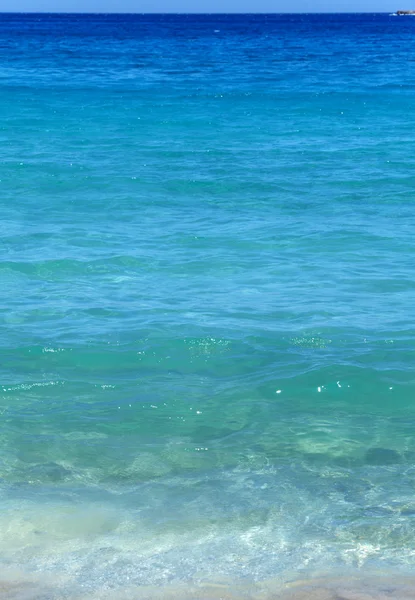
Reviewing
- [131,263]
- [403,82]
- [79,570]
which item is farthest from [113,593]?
[403,82]

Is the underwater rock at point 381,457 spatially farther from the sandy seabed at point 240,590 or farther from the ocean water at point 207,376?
the sandy seabed at point 240,590

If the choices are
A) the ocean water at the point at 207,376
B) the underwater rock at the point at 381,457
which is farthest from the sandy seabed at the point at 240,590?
the underwater rock at the point at 381,457

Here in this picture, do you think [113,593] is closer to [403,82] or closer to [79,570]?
[79,570]

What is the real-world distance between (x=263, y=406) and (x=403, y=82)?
29.9m

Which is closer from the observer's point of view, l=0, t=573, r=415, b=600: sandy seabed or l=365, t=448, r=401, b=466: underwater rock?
l=0, t=573, r=415, b=600: sandy seabed

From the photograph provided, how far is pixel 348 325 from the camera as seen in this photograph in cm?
883

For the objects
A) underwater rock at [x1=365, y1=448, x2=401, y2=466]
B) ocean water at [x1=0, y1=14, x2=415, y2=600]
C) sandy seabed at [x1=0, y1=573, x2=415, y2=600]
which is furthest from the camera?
underwater rock at [x1=365, y1=448, x2=401, y2=466]

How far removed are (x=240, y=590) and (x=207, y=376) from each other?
10.6ft

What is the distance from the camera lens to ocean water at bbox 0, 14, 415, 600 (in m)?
5.21

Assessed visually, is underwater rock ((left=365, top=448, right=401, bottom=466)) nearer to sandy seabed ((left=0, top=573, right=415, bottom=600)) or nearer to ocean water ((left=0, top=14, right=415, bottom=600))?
ocean water ((left=0, top=14, right=415, bottom=600))

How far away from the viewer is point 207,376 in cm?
790

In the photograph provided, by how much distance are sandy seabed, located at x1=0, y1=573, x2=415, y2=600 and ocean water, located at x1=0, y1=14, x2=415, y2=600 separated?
15mm

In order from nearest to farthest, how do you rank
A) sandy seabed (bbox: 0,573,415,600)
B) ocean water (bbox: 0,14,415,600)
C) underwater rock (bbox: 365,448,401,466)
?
sandy seabed (bbox: 0,573,415,600) → ocean water (bbox: 0,14,415,600) → underwater rock (bbox: 365,448,401,466)

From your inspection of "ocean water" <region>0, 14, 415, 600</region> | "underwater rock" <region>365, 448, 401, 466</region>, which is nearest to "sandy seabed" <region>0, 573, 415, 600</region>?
"ocean water" <region>0, 14, 415, 600</region>
